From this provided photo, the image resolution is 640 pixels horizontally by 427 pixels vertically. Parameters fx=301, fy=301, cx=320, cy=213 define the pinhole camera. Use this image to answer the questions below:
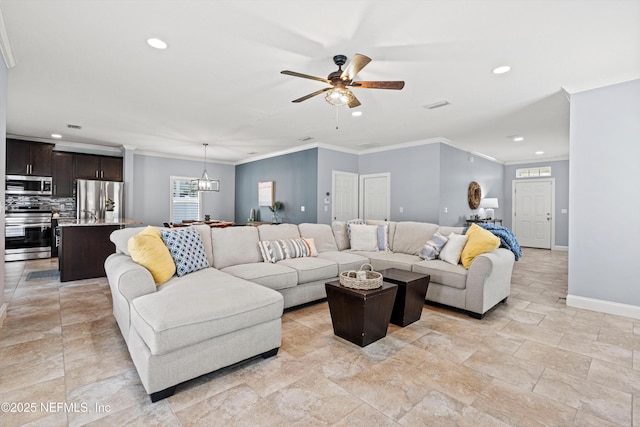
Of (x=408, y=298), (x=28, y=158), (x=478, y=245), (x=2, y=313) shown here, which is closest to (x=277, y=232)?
(x=408, y=298)

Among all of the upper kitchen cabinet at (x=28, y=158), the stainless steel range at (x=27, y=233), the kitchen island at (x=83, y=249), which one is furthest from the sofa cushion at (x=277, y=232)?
the upper kitchen cabinet at (x=28, y=158)

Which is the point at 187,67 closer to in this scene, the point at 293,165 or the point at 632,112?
the point at 293,165

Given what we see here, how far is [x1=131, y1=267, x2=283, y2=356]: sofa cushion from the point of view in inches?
69.9

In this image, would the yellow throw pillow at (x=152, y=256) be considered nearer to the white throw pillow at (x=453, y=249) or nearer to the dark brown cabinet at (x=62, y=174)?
the white throw pillow at (x=453, y=249)

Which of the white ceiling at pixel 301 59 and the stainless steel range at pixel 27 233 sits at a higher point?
the white ceiling at pixel 301 59

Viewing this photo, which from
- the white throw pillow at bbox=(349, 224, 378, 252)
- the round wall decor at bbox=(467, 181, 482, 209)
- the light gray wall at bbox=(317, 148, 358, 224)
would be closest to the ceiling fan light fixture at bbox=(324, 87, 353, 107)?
the white throw pillow at bbox=(349, 224, 378, 252)

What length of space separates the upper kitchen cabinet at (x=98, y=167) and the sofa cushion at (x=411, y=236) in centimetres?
666

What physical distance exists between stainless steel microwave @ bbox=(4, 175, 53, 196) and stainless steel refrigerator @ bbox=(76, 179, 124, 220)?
1.83ft

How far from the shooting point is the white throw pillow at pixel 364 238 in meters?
4.52

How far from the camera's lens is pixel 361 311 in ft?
8.01

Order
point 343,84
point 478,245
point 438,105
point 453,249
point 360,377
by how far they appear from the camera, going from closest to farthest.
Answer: point 360,377, point 343,84, point 478,245, point 453,249, point 438,105

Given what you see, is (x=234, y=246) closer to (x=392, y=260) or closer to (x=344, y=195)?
(x=392, y=260)

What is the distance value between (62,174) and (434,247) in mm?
7695

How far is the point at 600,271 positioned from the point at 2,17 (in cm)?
610
